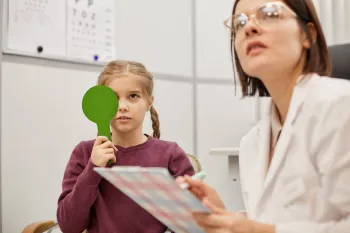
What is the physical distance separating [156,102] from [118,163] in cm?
113

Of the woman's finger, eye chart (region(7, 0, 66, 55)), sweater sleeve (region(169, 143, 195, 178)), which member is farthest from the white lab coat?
eye chart (region(7, 0, 66, 55))

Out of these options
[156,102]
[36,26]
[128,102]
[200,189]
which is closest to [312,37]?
[200,189]

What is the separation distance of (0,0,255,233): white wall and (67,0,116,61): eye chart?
0.06 metres

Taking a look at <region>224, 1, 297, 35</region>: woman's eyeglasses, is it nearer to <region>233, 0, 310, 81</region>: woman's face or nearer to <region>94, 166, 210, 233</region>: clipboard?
<region>233, 0, 310, 81</region>: woman's face

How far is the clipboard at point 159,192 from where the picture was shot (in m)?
0.65

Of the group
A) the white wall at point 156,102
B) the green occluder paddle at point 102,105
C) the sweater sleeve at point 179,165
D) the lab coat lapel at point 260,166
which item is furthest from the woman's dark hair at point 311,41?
the white wall at point 156,102

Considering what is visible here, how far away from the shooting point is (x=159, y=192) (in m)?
0.70

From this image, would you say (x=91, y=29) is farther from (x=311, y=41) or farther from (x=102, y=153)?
(x=311, y=41)

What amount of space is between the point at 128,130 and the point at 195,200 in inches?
25.3

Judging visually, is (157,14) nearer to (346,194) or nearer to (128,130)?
(128,130)

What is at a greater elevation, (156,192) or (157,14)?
(157,14)

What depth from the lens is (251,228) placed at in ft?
2.53

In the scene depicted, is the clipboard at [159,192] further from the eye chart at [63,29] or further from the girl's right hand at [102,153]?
the eye chart at [63,29]

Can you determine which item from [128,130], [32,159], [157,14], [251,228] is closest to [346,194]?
[251,228]
